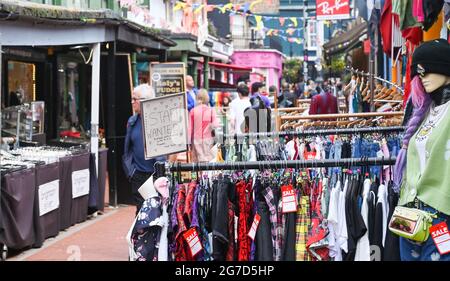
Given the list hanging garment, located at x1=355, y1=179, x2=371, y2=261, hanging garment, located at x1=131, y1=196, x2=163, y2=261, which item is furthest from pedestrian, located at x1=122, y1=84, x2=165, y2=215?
hanging garment, located at x1=355, y1=179, x2=371, y2=261

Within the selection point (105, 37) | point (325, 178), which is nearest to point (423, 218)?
point (325, 178)

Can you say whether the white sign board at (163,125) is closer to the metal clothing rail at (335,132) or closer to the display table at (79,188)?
the metal clothing rail at (335,132)

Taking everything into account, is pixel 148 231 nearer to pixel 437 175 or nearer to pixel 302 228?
pixel 302 228

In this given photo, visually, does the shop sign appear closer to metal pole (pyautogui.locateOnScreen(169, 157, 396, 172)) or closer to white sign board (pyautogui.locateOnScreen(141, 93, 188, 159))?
white sign board (pyautogui.locateOnScreen(141, 93, 188, 159))

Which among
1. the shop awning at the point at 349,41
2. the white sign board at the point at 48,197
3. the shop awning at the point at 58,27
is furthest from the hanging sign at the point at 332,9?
the white sign board at the point at 48,197

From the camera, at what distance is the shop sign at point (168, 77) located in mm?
14781

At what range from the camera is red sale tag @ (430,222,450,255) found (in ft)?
14.4

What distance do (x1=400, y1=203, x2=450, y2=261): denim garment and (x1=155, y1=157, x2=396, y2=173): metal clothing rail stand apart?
1.75ft

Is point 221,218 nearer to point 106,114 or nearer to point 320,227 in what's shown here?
point 320,227

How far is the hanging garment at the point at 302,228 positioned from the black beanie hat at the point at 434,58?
104 centimetres

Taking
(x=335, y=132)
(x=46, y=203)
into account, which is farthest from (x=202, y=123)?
(x=335, y=132)

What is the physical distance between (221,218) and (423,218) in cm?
123

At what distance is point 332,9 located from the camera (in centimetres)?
2233

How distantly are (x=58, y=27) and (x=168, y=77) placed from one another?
4167 millimetres
